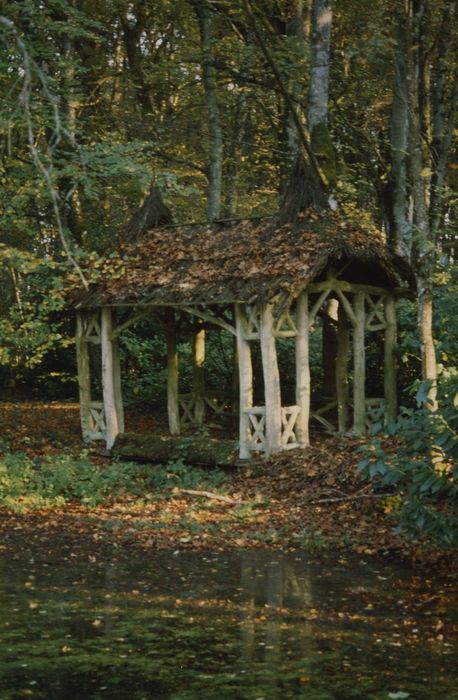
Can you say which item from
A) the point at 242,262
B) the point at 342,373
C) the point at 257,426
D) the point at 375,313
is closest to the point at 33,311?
the point at 242,262

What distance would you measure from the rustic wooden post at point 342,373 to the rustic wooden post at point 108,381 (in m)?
4.58

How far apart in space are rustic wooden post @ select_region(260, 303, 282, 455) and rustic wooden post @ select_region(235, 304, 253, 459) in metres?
0.46

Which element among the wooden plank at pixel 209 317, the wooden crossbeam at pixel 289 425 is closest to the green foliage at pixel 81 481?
the wooden crossbeam at pixel 289 425

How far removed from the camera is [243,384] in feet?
53.9

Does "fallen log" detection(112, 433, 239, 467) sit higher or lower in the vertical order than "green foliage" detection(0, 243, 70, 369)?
lower

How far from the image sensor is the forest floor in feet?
37.7

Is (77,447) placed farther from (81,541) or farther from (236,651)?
(236,651)

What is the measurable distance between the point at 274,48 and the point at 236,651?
59.0 feet

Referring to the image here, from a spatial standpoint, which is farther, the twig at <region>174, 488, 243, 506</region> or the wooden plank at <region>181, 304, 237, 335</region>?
the wooden plank at <region>181, 304, 237, 335</region>

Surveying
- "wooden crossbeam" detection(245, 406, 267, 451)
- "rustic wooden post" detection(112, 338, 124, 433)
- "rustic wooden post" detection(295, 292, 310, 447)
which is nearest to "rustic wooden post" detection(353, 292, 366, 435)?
"rustic wooden post" detection(295, 292, 310, 447)

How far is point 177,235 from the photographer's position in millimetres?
18766

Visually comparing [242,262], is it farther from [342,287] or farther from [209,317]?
[342,287]

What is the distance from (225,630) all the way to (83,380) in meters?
12.2

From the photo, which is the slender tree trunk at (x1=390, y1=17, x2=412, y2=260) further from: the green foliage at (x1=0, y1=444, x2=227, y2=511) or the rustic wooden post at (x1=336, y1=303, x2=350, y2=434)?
the green foliage at (x1=0, y1=444, x2=227, y2=511)
